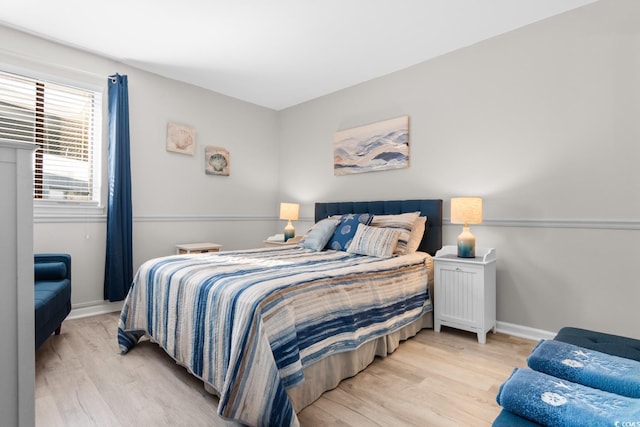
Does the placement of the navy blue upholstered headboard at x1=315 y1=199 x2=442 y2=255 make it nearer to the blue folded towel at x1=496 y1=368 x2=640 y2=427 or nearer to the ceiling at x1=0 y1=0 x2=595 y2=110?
the ceiling at x1=0 y1=0 x2=595 y2=110

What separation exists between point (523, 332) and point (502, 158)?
4.97ft

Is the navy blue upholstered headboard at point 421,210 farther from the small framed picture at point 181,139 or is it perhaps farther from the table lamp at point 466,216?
the small framed picture at point 181,139

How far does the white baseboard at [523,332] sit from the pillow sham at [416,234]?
98 centimetres

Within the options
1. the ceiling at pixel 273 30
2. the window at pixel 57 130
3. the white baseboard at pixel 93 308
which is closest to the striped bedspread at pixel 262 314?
the white baseboard at pixel 93 308

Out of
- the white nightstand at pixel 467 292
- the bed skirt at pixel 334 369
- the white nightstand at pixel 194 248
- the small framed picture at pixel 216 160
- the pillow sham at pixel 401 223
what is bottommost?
the bed skirt at pixel 334 369

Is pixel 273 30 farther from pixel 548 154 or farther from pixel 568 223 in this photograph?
pixel 568 223

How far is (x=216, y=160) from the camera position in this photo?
4301 millimetres

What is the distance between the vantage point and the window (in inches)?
117

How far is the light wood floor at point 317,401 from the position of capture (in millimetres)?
1619

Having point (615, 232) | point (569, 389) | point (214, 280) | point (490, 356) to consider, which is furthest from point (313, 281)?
point (615, 232)

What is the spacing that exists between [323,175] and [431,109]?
5.30 ft

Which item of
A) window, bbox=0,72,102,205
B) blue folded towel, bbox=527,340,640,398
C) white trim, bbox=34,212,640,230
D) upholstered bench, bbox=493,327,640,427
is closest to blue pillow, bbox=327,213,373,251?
white trim, bbox=34,212,640,230

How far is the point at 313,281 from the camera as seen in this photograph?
192cm

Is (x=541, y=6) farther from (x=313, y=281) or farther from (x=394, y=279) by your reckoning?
(x=313, y=281)
